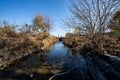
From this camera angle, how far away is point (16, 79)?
8.23m

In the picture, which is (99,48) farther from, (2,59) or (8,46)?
(8,46)

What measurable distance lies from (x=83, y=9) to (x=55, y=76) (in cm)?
693

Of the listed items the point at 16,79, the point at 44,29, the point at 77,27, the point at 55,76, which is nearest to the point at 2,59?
the point at 16,79

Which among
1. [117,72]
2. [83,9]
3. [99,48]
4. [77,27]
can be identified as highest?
[83,9]

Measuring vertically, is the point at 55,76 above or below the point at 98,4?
below

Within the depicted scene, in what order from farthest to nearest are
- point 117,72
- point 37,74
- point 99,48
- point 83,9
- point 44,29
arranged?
point 44,29
point 83,9
point 99,48
point 37,74
point 117,72

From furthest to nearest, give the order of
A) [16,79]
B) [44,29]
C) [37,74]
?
[44,29]
[37,74]
[16,79]

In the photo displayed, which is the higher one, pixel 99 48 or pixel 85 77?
pixel 99 48

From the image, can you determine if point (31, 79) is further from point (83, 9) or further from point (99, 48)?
point (83, 9)

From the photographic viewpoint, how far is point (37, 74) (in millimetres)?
9117

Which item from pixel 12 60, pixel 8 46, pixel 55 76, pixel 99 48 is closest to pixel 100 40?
pixel 99 48

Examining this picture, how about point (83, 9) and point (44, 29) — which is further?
point (44, 29)

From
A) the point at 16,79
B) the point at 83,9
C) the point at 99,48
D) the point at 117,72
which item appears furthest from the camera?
the point at 83,9

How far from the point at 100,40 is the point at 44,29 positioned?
2186 centimetres
